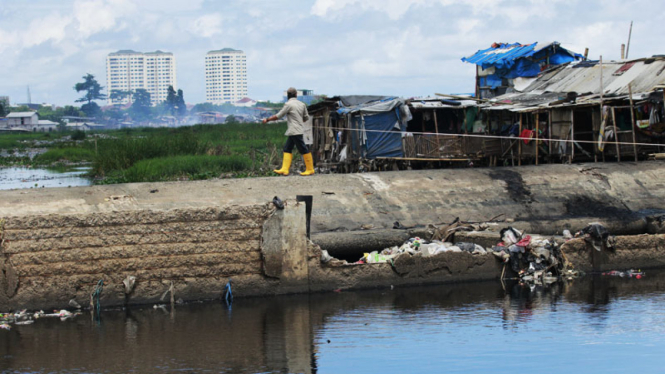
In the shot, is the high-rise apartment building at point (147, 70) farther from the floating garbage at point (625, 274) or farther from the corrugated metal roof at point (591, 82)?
the floating garbage at point (625, 274)

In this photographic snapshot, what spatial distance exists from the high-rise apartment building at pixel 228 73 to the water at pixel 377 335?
18658 centimetres

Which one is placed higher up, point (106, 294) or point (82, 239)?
point (82, 239)

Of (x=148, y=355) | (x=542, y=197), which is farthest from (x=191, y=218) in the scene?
(x=542, y=197)

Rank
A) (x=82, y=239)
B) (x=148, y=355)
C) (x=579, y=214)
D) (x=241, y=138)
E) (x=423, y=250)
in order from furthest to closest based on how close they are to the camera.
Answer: (x=241, y=138) < (x=579, y=214) < (x=423, y=250) < (x=82, y=239) < (x=148, y=355)

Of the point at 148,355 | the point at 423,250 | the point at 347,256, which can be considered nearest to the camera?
the point at 148,355

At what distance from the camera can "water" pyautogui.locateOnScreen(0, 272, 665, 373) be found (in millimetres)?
7664

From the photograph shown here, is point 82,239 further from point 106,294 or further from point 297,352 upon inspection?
point 297,352

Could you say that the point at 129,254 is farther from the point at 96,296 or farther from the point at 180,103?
the point at 180,103

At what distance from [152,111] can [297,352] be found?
143042 millimetres

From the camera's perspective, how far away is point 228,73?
197 meters

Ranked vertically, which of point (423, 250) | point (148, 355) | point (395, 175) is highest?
point (395, 175)

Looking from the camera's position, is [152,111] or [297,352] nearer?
[297,352]

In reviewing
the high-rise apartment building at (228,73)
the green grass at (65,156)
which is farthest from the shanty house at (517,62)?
the high-rise apartment building at (228,73)

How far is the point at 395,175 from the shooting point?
13781mm
